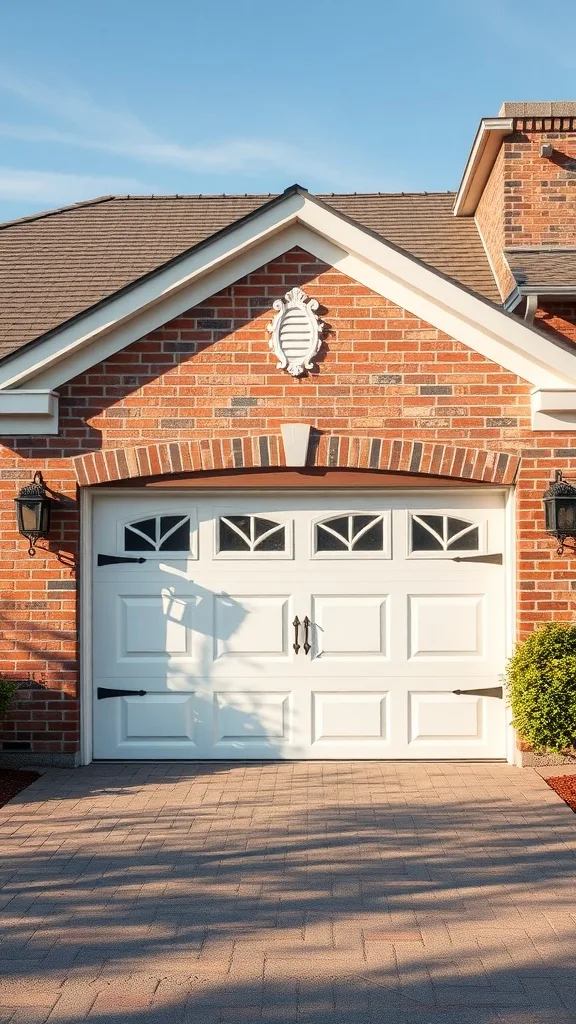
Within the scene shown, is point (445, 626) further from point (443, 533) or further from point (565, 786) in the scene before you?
point (565, 786)

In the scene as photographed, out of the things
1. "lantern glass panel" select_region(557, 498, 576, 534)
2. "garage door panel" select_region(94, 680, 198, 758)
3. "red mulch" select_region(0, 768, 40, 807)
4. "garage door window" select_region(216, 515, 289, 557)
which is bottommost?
"red mulch" select_region(0, 768, 40, 807)

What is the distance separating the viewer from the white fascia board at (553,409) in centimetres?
859

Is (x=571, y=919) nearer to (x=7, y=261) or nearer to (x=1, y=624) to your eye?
(x=1, y=624)

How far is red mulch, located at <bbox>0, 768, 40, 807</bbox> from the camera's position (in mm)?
7823

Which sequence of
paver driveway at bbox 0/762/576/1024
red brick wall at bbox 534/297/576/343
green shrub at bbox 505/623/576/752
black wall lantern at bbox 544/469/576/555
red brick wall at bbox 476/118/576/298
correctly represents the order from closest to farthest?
paver driveway at bbox 0/762/576/1024 → green shrub at bbox 505/623/576/752 → black wall lantern at bbox 544/469/576/555 → red brick wall at bbox 534/297/576/343 → red brick wall at bbox 476/118/576/298

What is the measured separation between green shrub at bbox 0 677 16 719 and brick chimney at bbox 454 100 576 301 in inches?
250

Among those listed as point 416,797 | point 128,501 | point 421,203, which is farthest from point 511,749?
point 421,203

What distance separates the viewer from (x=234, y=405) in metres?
8.83

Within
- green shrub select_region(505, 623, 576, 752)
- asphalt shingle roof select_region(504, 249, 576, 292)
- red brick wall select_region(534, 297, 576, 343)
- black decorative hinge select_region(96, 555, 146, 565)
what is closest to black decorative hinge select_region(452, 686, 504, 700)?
green shrub select_region(505, 623, 576, 752)

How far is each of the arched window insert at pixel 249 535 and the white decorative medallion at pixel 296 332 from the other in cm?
134

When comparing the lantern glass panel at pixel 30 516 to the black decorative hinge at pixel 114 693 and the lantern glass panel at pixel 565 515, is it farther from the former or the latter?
the lantern glass panel at pixel 565 515

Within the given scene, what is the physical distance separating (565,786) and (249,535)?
3.34 meters

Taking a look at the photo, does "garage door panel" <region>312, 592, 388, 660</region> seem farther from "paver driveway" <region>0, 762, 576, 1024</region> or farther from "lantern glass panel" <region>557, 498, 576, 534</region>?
"lantern glass panel" <region>557, 498, 576, 534</region>

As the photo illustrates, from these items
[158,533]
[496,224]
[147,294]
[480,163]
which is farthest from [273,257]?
[480,163]
